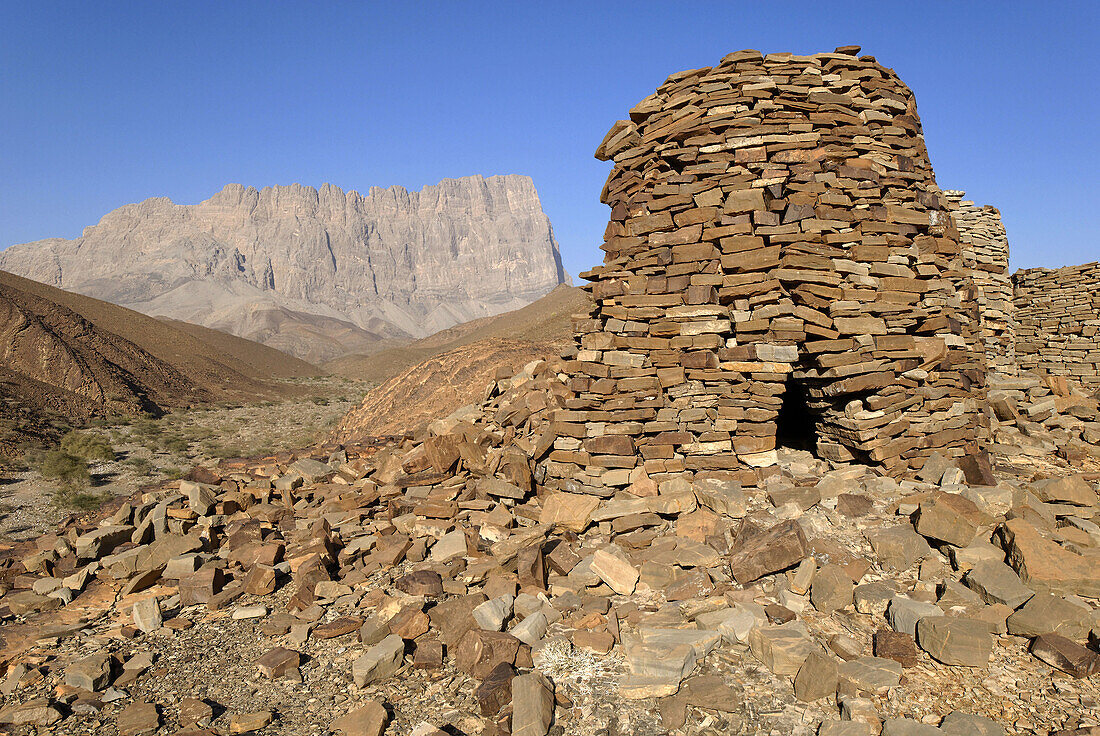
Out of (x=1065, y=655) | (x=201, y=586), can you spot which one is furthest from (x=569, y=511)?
(x=1065, y=655)

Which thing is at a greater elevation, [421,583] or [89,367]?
[89,367]

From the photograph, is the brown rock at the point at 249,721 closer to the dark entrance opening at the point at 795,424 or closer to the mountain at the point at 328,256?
the dark entrance opening at the point at 795,424

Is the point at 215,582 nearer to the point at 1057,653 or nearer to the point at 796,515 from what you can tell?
the point at 796,515

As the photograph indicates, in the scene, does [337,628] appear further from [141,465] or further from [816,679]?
[141,465]

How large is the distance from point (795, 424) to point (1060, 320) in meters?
10.4

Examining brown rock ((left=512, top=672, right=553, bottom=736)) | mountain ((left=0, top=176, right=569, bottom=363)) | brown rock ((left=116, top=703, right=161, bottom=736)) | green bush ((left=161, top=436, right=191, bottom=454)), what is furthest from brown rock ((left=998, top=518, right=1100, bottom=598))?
mountain ((left=0, top=176, right=569, bottom=363))

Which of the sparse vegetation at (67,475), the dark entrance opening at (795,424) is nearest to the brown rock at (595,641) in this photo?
the dark entrance opening at (795,424)

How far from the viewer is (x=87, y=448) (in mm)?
16234

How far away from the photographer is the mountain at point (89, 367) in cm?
2134

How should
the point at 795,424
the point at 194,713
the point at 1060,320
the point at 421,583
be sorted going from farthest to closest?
the point at 1060,320
the point at 795,424
the point at 421,583
the point at 194,713

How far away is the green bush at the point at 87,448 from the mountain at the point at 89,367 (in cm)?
127

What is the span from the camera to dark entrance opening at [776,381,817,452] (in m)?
6.95

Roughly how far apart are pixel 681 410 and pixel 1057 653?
3203 mm

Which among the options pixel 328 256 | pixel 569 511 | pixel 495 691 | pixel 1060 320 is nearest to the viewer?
pixel 495 691
